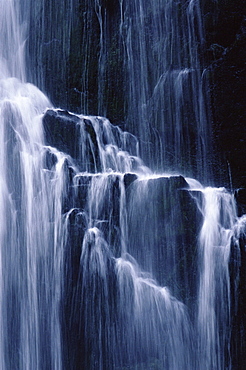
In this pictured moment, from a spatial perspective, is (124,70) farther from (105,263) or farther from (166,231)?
(105,263)

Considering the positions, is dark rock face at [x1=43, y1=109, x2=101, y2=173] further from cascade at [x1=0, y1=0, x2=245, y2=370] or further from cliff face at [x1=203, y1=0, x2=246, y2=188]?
cliff face at [x1=203, y1=0, x2=246, y2=188]

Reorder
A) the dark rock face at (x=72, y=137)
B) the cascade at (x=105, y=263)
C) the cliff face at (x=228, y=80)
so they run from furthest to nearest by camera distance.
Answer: the cliff face at (x=228, y=80) < the dark rock face at (x=72, y=137) < the cascade at (x=105, y=263)

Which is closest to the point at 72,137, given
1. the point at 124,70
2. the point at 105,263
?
the point at 124,70

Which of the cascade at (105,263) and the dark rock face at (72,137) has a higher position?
the dark rock face at (72,137)

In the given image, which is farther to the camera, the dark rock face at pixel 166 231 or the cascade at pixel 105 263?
the dark rock face at pixel 166 231

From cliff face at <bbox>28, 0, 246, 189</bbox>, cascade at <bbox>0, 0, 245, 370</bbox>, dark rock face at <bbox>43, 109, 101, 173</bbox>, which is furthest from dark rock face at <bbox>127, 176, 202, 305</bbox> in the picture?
cliff face at <bbox>28, 0, 246, 189</bbox>

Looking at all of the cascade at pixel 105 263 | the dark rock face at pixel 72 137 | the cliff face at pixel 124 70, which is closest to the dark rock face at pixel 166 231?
the cascade at pixel 105 263

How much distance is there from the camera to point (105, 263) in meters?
9.79

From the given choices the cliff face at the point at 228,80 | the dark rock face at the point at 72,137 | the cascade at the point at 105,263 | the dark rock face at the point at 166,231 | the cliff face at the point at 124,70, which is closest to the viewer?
the cascade at the point at 105,263

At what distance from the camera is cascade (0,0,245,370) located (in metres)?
9.55

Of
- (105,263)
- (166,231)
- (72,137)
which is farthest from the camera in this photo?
(72,137)

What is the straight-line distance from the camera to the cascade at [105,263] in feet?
31.3

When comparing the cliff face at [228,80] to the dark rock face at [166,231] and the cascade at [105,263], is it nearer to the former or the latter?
the cascade at [105,263]

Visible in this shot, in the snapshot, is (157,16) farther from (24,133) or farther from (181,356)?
(181,356)
